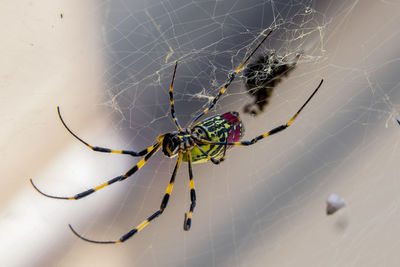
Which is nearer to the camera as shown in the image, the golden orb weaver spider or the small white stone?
the golden orb weaver spider

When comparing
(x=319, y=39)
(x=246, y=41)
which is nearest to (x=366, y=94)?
(x=319, y=39)

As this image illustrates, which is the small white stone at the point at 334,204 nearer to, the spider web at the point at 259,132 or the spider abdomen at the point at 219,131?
the spider web at the point at 259,132

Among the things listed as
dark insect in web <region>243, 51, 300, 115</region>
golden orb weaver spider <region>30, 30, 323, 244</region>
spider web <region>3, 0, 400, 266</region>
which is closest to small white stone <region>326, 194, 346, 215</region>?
spider web <region>3, 0, 400, 266</region>

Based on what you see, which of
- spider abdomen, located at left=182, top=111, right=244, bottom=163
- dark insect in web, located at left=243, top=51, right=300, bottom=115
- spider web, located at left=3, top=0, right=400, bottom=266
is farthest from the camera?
spider web, located at left=3, top=0, right=400, bottom=266

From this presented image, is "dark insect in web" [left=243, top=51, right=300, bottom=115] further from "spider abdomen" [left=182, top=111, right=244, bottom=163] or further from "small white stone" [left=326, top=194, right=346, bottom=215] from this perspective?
"small white stone" [left=326, top=194, right=346, bottom=215]

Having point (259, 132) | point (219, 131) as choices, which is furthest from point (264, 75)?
point (219, 131)

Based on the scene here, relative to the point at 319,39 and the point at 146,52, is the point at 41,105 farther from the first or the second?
the point at 319,39
